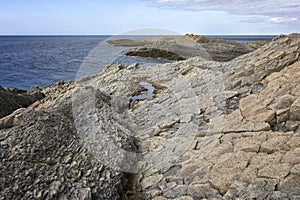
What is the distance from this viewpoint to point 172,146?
1092 centimetres

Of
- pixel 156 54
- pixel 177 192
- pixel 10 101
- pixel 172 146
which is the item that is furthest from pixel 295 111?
pixel 156 54

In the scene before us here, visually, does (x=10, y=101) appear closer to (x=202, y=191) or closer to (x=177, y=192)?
(x=177, y=192)

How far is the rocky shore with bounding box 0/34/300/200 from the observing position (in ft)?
26.5

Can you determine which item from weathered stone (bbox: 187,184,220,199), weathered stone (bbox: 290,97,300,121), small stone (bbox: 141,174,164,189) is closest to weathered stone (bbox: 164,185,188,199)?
weathered stone (bbox: 187,184,220,199)

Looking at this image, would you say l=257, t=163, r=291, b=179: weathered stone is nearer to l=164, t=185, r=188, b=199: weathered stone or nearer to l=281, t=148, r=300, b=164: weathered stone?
l=281, t=148, r=300, b=164: weathered stone

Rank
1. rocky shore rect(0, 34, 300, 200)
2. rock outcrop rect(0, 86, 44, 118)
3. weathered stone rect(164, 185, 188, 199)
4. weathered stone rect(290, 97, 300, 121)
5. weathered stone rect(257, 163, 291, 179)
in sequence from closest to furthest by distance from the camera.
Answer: weathered stone rect(257, 163, 291, 179), rocky shore rect(0, 34, 300, 200), weathered stone rect(164, 185, 188, 199), weathered stone rect(290, 97, 300, 121), rock outcrop rect(0, 86, 44, 118)

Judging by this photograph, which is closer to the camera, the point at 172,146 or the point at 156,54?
the point at 172,146

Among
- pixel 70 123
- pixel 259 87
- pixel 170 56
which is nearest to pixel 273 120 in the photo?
pixel 259 87

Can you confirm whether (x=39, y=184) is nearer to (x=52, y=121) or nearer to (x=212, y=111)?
(x=52, y=121)

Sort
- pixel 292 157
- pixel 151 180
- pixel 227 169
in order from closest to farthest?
1. pixel 292 157
2. pixel 227 169
3. pixel 151 180

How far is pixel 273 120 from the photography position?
984 centimetres

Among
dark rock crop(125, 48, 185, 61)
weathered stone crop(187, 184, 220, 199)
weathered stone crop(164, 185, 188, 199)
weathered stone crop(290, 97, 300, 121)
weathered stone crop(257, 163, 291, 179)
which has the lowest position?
dark rock crop(125, 48, 185, 61)

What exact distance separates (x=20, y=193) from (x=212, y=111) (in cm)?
753

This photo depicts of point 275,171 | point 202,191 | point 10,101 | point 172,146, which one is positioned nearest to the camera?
point 275,171
